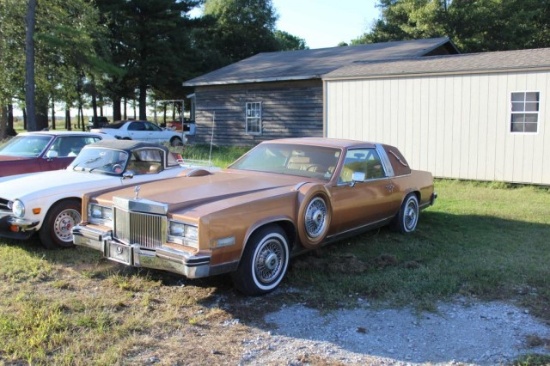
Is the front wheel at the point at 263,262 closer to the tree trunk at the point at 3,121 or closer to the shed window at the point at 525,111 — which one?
the shed window at the point at 525,111

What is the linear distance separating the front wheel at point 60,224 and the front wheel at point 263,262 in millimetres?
2985

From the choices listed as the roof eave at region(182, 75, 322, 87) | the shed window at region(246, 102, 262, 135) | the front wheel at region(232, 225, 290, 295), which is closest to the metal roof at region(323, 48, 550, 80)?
the roof eave at region(182, 75, 322, 87)

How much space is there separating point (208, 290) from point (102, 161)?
334cm

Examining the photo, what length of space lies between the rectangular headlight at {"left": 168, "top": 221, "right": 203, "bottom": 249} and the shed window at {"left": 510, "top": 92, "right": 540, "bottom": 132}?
33.6ft

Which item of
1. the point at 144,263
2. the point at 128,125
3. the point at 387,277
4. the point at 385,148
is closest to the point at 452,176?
the point at 385,148

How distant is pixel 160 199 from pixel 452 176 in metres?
10.1

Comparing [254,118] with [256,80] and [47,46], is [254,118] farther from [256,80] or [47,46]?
[47,46]

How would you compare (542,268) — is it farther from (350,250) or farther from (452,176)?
(452,176)

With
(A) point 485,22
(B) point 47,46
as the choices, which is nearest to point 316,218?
(B) point 47,46

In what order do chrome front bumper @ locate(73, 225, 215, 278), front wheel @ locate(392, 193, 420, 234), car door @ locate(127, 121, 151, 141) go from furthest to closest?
1. car door @ locate(127, 121, 151, 141)
2. front wheel @ locate(392, 193, 420, 234)
3. chrome front bumper @ locate(73, 225, 215, 278)

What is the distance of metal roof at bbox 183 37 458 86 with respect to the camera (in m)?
20.2

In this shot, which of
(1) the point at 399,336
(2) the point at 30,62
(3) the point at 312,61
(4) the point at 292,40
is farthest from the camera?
(4) the point at 292,40

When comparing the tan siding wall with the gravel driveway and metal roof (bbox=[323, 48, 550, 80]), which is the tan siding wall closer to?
metal roof (bbox=[323, 48, 550, 80])

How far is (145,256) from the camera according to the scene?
4.75m
